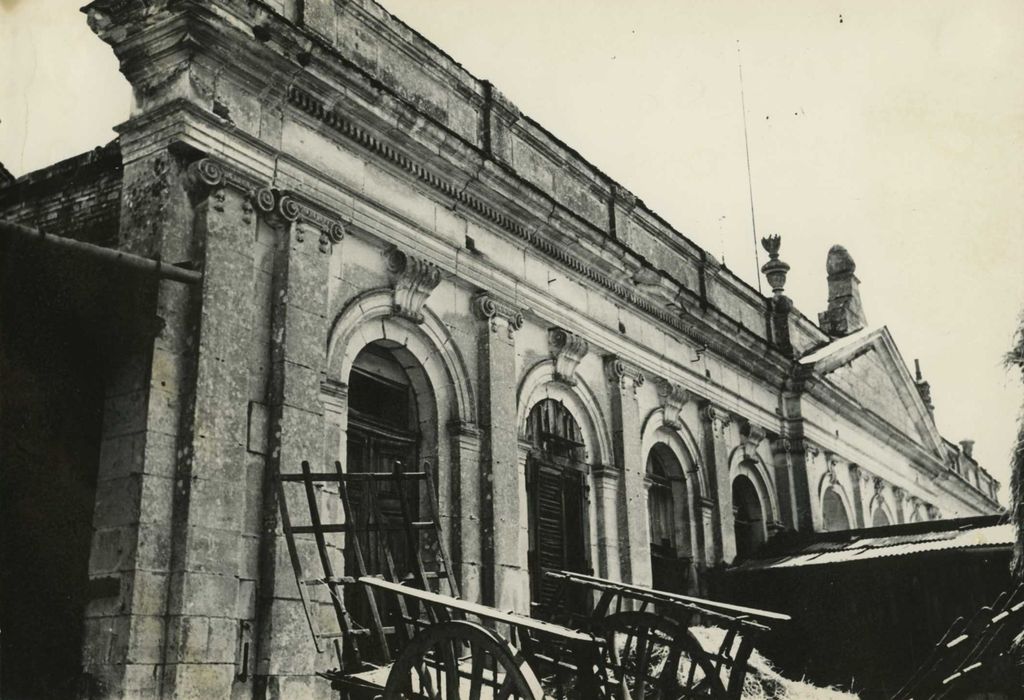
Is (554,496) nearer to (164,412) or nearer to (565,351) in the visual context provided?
(565,351)

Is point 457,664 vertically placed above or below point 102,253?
below

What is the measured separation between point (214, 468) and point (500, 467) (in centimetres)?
355

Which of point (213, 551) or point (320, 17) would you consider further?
point (320, 17)

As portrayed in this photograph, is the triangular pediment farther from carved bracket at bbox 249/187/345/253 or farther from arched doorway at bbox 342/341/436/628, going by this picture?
carved bracket at bbox 249/187/345/253

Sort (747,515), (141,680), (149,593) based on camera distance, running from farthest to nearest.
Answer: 1. (747,515)
2. (149,593)
3. (141,680)

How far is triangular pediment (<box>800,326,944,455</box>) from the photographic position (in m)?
18.2

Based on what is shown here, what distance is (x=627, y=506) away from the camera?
11953mm

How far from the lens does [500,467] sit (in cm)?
985

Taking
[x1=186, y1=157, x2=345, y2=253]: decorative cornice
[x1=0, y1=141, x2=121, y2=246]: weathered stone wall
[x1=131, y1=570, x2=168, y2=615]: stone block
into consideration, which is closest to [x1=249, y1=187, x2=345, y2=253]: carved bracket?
[x1=186, y1=157, x2=345, y2=253]: decorative cornice

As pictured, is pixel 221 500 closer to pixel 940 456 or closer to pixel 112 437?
pixel 112 437

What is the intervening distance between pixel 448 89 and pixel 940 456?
17943mm

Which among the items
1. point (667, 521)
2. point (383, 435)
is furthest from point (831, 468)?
point (383, 435)

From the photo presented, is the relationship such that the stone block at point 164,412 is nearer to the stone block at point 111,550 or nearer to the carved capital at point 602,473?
the stone block at point 111,550

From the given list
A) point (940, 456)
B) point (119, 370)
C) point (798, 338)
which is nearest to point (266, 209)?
point (119, 370)
